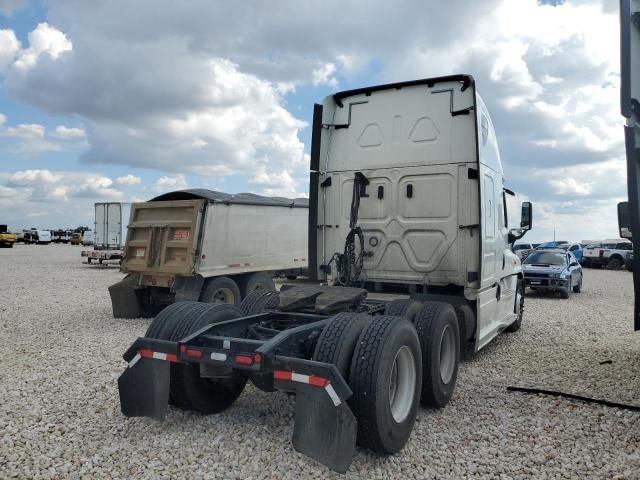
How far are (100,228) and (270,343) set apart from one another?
72.1 feet

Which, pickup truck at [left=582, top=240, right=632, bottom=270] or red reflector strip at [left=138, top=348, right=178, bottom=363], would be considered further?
pickup truck at [left=582, top=240, right=632, bottom=270]

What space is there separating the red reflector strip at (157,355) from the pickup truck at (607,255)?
30509mm

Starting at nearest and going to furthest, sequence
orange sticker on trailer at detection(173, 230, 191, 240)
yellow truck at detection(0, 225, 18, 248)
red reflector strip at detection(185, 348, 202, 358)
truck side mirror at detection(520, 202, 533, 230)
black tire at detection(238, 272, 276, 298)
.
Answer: red reflector strip at detection(185, 348, 202, 358), truck side mirror at detection(520, 202, 533, 230), orange sticker on trailer at detection(173, 230, 191, 240), black tire at detection(238, 272, 276, 298), yellow truck at detection(0, 225, 18, 248)

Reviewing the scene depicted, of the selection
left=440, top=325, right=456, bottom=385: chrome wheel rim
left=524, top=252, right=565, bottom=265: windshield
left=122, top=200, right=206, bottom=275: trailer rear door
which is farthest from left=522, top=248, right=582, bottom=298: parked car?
left=440, top=325, right=456, bottom=385: chrome wheel rim

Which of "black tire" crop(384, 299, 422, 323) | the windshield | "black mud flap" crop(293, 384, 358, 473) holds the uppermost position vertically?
the windshield

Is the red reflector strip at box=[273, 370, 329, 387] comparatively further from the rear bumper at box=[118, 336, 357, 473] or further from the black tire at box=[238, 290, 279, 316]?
the black tire at box=[238, 290, 279, 316]

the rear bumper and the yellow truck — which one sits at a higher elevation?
the yellow truck

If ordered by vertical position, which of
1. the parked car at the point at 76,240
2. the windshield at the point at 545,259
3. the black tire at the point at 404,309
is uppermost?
the parked car at the point at 76,240

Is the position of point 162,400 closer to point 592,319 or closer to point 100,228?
point 592,319

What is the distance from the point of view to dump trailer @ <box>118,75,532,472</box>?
385cm

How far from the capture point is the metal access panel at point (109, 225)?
23062 mm

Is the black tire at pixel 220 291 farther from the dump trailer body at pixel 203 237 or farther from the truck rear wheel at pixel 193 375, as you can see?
the truck rear wheel at pixel 193 375

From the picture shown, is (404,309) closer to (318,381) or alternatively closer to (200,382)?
(318,381)

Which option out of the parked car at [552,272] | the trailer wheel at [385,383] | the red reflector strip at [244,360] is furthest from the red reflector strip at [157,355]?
the parked car at [552,272]
